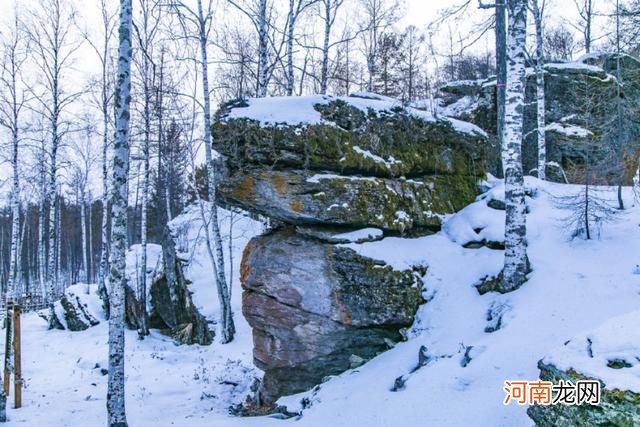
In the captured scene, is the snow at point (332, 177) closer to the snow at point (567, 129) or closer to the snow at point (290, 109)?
the snow at point (290, 109)

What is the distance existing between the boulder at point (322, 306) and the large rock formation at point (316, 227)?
0.05 feet

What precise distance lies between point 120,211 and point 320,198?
3.09m

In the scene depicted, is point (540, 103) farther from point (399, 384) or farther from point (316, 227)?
point (399, 384)

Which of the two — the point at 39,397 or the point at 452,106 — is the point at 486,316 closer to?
the point at 39,397

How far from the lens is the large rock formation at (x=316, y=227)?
709cm

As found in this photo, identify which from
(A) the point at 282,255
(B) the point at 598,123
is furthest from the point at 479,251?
(B) the point at 598,123

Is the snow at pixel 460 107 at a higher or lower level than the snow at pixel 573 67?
lower

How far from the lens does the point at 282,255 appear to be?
7496 mm

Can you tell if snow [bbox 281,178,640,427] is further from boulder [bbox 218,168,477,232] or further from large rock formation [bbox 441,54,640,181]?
large rock formation [bbox 441,54,640,181]

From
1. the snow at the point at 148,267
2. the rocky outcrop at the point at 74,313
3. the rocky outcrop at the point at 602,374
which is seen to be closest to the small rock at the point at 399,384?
the rocky outcrop at the point at 602,374

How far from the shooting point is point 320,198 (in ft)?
23.6

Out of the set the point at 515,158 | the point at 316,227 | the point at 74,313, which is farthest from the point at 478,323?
the point at 74,313

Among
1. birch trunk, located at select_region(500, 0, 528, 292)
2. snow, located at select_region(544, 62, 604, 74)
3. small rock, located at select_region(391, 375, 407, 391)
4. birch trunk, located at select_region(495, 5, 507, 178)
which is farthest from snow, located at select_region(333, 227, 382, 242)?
snow, located at select_region(544, 62, 604, 74)

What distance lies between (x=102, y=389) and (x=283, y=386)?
16.3 ft
